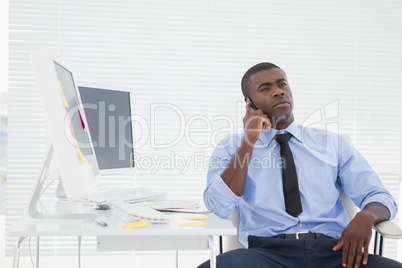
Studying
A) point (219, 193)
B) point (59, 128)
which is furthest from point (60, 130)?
point (219, 193)

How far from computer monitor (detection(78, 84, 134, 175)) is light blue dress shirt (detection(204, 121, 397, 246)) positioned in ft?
1.39

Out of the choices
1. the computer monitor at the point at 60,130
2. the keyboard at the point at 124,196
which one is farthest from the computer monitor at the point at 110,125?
the computer monitor at the point at 60,130

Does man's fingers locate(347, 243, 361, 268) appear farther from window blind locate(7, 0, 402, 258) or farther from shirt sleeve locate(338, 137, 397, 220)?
window blind locate(7, 0, 402, 258)

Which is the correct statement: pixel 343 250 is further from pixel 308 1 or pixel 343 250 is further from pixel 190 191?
pixel 308 1

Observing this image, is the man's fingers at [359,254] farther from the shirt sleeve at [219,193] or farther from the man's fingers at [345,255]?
the shirt sleeve at [219,193]

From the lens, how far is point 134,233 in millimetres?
1194

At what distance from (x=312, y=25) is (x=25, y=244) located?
2595 millimetres

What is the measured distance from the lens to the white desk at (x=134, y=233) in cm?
117

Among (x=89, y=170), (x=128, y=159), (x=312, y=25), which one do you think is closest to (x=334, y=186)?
(x=128, y=159)

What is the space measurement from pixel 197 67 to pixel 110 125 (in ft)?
4.10

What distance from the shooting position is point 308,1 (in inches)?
120

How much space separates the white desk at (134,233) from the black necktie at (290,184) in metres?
0.58

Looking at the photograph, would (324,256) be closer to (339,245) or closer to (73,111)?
(339,245)

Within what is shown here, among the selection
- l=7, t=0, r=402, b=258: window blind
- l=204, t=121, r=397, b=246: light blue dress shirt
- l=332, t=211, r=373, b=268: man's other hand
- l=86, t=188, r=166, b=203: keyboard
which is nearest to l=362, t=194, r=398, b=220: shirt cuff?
l=204, t=121, r=397, b=246: light blue dress shirt
